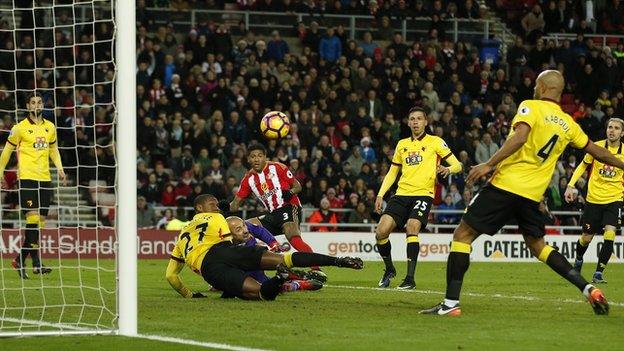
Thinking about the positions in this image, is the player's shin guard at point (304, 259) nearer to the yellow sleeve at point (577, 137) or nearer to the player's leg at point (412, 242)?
the player's leg at point (412, 242)

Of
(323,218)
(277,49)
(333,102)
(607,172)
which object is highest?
(277,49)

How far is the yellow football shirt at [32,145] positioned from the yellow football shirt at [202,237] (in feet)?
16.7

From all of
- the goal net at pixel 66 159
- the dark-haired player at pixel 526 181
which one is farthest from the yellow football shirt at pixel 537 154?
the goal net at pixel 66 159

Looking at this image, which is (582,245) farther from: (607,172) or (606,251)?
(607,172)

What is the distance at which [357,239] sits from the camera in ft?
83.8

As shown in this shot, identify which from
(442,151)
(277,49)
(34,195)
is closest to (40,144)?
(34,195)

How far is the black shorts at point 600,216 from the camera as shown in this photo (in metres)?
17.8

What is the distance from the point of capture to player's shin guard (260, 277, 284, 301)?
1241cm

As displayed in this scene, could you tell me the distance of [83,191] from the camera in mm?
26078

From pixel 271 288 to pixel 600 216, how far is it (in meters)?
7.14

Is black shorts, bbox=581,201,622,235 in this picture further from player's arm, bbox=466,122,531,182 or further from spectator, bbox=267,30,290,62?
spectator, bbox=267,30,290,62

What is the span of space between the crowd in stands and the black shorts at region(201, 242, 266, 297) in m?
12.8

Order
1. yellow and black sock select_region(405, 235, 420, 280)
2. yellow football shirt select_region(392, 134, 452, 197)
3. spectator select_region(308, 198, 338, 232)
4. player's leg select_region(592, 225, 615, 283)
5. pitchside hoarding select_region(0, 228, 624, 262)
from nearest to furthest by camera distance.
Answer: yellow and black sock select_region(405, 235, 420, 280)
yellow football shirt select_region(392, 134, 452, 197)
player's leg select_region(592, 225, 615, 283)
pitchside hoarding select_region(0, 228, 624, 262)
spectator select_region(308, 198, 338, 232)

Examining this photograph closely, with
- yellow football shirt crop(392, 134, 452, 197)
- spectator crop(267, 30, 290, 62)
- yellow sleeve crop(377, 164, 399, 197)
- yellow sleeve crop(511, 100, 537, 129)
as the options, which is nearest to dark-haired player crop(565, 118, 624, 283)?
yellow football shirt crop(392, 134, 452, 197)
